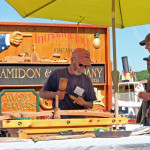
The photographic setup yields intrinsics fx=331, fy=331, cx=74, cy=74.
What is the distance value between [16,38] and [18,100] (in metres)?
1.73

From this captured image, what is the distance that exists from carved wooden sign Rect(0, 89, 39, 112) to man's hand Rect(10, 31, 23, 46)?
1365 millimetres

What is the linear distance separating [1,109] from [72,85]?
4.69 meters

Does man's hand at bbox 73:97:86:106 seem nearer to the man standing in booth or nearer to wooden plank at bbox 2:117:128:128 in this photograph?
the man standing in booth

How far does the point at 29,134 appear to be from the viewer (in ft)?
9.78

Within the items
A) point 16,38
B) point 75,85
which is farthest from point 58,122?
point 16,38

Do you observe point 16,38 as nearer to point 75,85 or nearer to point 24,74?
point 24,74

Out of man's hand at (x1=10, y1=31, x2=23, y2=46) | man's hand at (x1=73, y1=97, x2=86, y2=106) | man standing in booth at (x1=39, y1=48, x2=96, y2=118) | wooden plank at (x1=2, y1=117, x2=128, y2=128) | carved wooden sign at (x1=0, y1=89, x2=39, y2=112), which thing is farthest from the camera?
man's hand at (x1=10, y1=31, x2=23, y2=46)

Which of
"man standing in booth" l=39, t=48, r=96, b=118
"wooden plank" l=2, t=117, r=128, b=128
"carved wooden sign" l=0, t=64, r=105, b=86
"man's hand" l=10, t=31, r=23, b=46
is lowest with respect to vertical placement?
"wooden plank" l=2, t=117, r=128, b=128

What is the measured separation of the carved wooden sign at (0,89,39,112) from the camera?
878cm

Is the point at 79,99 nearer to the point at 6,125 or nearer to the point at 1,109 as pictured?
the point at 6,125

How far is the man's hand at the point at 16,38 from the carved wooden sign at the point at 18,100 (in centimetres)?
136

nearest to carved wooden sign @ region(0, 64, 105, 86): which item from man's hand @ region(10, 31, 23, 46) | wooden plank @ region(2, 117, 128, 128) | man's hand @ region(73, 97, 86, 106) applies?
man's hand @ region(10, 31, 23, 46)

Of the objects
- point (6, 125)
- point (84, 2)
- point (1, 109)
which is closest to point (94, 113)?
point (6, 125)

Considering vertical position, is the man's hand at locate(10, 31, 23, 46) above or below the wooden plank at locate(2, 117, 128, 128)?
above
